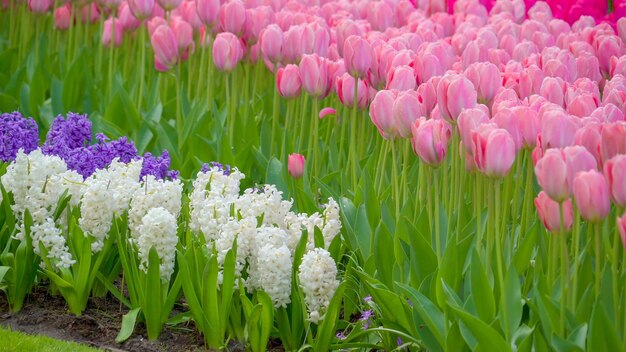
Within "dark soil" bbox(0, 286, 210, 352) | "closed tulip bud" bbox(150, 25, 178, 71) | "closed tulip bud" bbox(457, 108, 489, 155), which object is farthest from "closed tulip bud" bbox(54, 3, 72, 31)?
"closed tulip bud" bbox(457, 108, 489, 155)

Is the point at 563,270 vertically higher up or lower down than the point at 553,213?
lower down

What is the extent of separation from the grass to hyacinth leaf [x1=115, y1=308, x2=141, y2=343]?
119mm

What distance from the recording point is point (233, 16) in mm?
5051

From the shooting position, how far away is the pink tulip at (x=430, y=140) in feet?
10.4

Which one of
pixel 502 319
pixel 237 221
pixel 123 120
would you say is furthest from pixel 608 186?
pixel 123 120

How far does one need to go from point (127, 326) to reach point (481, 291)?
1295 mm

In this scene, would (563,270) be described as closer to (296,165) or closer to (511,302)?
(511,302)

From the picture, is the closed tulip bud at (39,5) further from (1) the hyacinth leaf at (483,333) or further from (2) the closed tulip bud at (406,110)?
(1) the hyacinth leaf at (483,333)

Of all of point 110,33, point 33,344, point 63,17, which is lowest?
point 33,344

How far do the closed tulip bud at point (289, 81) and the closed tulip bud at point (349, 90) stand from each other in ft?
0.80

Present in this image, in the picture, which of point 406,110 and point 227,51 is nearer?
point 406,110

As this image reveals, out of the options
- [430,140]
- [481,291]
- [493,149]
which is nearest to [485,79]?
[430,140]

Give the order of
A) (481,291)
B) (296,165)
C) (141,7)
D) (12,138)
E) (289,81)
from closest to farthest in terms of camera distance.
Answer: (481,291)
(296,165)
(12,138)
(289,81)
(141,7)

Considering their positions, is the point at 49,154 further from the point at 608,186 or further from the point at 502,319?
the point at 608,186
